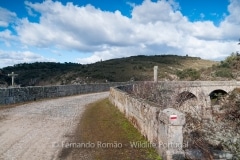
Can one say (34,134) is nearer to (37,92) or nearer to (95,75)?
(37,92)

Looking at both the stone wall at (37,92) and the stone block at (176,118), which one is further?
the stone wall at (37,92)

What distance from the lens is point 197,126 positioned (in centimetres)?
697

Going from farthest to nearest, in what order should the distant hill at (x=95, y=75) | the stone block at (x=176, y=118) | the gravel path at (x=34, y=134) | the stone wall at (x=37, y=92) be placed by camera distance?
1. the distant hill at (x=95, y=75)
2. the stone wall at (x=37, y=92)
3. the gravel path at (x=34, y=134)
4. the stone block at (x=176, y=118)

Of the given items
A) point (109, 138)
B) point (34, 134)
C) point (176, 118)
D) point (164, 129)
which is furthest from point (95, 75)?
→ point (176, 118)

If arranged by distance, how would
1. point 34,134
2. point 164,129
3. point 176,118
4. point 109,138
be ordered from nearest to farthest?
point 176,118, point 164,129, point 109,138, point 34,134

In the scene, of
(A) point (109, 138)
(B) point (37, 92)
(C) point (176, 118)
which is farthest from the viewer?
(B) point (37, 92)

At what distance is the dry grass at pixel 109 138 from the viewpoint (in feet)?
23.8

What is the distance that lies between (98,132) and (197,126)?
3.83 m

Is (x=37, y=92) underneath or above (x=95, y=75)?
underneath

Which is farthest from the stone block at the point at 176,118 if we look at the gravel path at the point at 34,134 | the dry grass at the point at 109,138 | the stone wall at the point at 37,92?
the stone wall at the point at 37,92

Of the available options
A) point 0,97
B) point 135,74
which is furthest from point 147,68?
point 0,97

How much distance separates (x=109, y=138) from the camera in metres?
9.07

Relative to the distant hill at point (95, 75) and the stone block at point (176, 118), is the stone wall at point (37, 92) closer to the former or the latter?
the stone block at point (176, 118)

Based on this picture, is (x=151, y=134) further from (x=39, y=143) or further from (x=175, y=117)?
(x=39, y=143)
